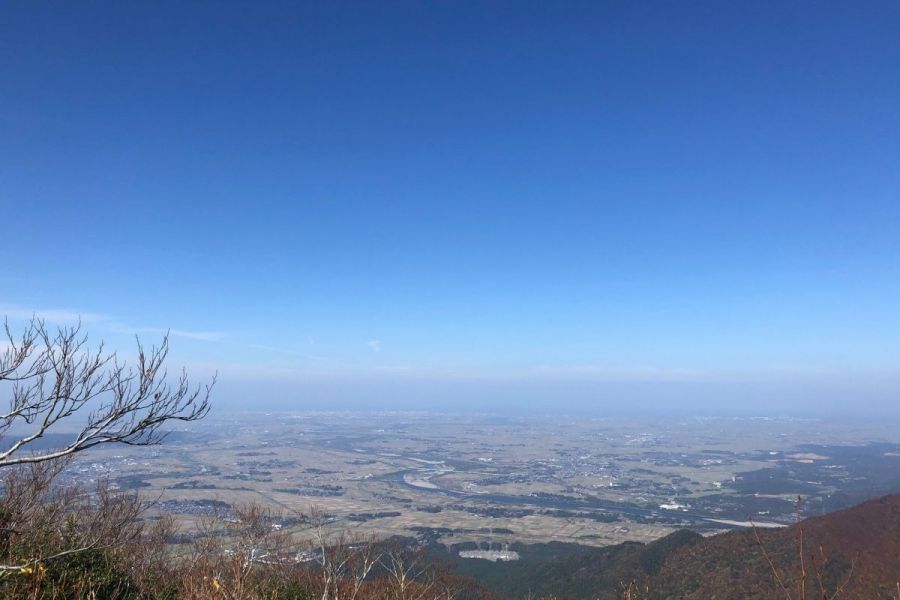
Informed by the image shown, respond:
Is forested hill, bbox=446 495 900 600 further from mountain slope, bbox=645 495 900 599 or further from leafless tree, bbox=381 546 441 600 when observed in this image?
leafless tree, bbox=381 546 441 600

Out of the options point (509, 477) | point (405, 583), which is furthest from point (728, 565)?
point (509, 477)

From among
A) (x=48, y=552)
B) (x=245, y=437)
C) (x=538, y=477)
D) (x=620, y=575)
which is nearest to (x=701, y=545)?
(x=620, y=575)

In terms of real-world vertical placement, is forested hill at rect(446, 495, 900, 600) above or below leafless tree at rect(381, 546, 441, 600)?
below

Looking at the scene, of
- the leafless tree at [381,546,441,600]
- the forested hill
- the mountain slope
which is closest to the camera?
the leafless tree at [381,546,441,600]

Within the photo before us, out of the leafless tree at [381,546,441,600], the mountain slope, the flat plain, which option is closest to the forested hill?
the mountain slope

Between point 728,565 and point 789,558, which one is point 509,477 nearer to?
point 728,565

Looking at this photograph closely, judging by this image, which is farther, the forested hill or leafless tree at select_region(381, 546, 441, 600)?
the forested hill

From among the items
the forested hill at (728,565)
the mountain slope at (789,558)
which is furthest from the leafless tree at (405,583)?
the mountain slope at (789,558)

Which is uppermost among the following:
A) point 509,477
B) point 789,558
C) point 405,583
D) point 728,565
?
point 405,583

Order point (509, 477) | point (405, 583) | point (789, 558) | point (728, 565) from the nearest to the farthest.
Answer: point (405, 583) → point (789, 558) → point (728, 565) → point (509, 477)

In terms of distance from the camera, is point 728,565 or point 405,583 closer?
point 405,583

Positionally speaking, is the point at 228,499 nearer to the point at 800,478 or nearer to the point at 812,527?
the point at 812,527
